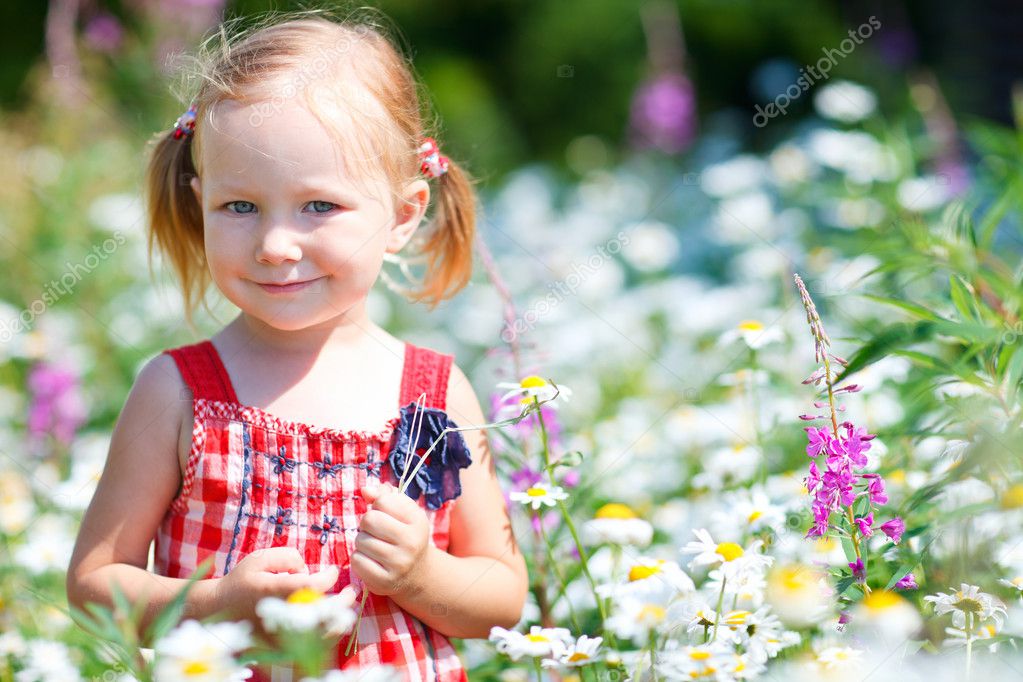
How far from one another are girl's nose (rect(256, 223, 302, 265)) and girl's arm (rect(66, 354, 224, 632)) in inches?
8.8

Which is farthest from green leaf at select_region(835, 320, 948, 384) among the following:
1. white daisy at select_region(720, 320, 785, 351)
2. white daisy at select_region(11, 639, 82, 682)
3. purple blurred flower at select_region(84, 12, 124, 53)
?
purple blurred flower at select_region(84, 12, 124, 53)

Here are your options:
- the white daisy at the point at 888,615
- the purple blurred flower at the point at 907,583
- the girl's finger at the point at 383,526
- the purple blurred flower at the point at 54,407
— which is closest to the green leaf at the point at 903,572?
the purple blurred flower at the point at 907,583

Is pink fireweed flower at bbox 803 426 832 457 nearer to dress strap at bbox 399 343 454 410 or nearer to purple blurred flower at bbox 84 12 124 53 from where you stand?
dress strap at bbox 399 343 454 410

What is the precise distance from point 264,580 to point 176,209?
578 mm

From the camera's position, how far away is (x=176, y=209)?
1.58 m

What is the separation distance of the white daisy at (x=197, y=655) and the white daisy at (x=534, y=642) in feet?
1.06

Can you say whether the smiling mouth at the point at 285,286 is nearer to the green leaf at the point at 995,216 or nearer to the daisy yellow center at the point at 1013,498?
the daisy yellow center at the point at 1013,498

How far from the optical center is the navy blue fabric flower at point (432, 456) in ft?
4.76

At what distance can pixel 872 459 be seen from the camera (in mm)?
1364

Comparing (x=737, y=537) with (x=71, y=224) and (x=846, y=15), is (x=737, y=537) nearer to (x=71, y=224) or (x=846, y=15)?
(x=71, y=224)

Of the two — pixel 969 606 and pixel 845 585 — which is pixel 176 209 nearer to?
pixel 845 585

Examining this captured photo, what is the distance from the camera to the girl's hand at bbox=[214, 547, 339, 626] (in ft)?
4.20

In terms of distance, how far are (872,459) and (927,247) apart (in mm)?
771
